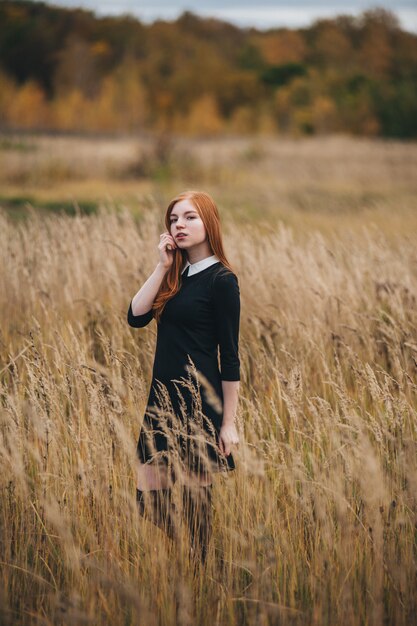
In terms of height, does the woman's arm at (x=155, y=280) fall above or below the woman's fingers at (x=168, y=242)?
below

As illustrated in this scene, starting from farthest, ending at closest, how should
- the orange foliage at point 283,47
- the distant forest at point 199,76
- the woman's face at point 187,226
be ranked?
the orange foliage at point 283,47 < the distant forest at point 199,76 < the woman's face at point 187,226

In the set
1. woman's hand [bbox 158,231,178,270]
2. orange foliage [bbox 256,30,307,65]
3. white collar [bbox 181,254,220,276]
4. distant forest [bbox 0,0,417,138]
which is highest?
orange foliage [bbox 256,30,307,65]

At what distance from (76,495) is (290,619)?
0.99 m

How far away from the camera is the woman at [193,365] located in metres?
2.18

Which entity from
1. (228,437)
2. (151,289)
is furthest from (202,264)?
(228,437)

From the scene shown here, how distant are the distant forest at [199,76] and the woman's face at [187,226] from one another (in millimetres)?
34326

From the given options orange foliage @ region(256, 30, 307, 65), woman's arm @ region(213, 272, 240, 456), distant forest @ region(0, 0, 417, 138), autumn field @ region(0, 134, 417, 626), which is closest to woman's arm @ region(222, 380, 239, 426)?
woman's arm @ region(213, 272, 240, 456)

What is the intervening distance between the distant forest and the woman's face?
34326mm

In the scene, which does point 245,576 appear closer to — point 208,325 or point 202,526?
point 202,526

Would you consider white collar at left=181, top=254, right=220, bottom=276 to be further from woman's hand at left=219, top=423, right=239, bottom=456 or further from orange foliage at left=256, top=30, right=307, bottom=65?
orange foliage at left=256, top=30, right=307, bottom=65

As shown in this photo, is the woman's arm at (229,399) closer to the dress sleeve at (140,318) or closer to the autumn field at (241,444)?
the autumn field at (241,444)

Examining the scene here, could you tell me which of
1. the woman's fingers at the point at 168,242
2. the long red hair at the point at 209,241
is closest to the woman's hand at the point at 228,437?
the long red hair at the point at 209,241

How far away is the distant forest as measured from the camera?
44438 mm

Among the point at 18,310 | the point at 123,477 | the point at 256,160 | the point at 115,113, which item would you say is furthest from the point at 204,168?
the point at 115,113
